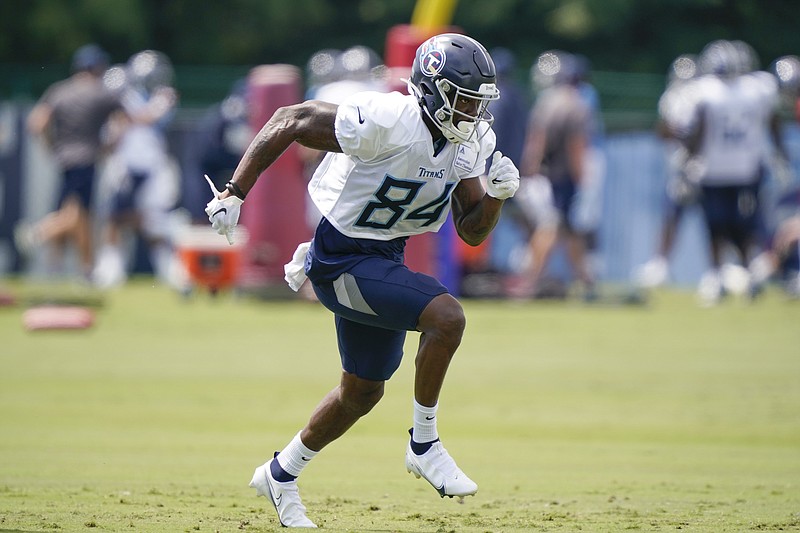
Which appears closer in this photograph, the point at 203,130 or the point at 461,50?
the point at 461,50

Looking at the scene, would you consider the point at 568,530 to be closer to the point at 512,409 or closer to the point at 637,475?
the point at 637,475

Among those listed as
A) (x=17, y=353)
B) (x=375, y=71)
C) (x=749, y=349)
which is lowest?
(x=17, y=353)

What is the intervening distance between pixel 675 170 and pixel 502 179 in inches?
491

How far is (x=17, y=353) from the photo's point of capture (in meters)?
12.9

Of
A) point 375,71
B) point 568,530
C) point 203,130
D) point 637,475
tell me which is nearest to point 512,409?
point 637,475

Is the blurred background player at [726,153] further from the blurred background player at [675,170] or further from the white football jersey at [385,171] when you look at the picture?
the white football jersey at [385,171]

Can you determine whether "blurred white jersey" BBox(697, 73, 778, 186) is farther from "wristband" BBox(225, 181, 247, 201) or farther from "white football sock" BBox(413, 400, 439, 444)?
"wristband" BBox(225, 181, 247, 201)

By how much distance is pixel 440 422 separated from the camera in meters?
10.0

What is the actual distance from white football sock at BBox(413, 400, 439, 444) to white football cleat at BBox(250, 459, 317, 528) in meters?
0.64

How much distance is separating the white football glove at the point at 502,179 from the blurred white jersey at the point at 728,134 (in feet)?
34.3

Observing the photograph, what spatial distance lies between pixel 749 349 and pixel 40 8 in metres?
17.7

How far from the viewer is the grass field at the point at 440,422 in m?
6.62

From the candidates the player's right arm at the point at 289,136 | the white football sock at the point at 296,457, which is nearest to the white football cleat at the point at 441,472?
the white football sock at the point at 296,457

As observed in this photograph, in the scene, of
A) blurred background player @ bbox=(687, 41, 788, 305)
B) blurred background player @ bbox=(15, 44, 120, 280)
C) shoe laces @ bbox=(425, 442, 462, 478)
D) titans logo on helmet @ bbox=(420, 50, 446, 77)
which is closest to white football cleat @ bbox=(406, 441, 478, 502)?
shoe laces @ bbox=(425, 442, 462, 478)
